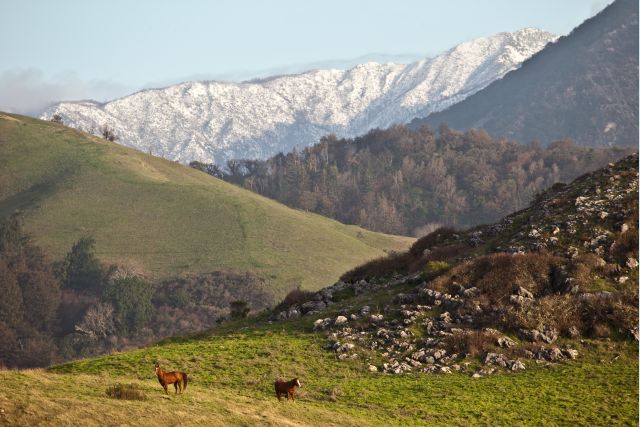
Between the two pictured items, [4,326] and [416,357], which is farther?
[4,326]

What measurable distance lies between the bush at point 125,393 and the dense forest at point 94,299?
444 feet

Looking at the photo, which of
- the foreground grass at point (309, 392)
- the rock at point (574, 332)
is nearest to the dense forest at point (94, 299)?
the foreground grass at point (309, 392)

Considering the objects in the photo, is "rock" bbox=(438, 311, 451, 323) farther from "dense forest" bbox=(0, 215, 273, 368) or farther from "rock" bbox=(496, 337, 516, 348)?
"dense forest" bbox=(0, 215, 273, 368)

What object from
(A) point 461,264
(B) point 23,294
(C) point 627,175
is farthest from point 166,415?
(B) point 23,294

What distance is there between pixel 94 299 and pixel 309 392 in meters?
156

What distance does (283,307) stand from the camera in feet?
173

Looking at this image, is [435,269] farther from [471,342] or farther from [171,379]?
[171,379]

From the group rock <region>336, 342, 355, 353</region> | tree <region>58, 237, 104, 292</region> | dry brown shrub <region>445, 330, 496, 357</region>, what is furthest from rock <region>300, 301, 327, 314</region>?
tree <region>58, 237, 104, 292</region>

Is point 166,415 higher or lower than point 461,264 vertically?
lower

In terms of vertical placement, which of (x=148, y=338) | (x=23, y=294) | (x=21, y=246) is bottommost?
(x=148, y=338)

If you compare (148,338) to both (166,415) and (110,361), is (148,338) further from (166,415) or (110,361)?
(166,415)

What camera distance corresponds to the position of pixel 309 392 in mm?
31531

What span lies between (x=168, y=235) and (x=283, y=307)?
5837 inches

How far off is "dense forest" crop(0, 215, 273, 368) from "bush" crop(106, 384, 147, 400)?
135275 millimetres
